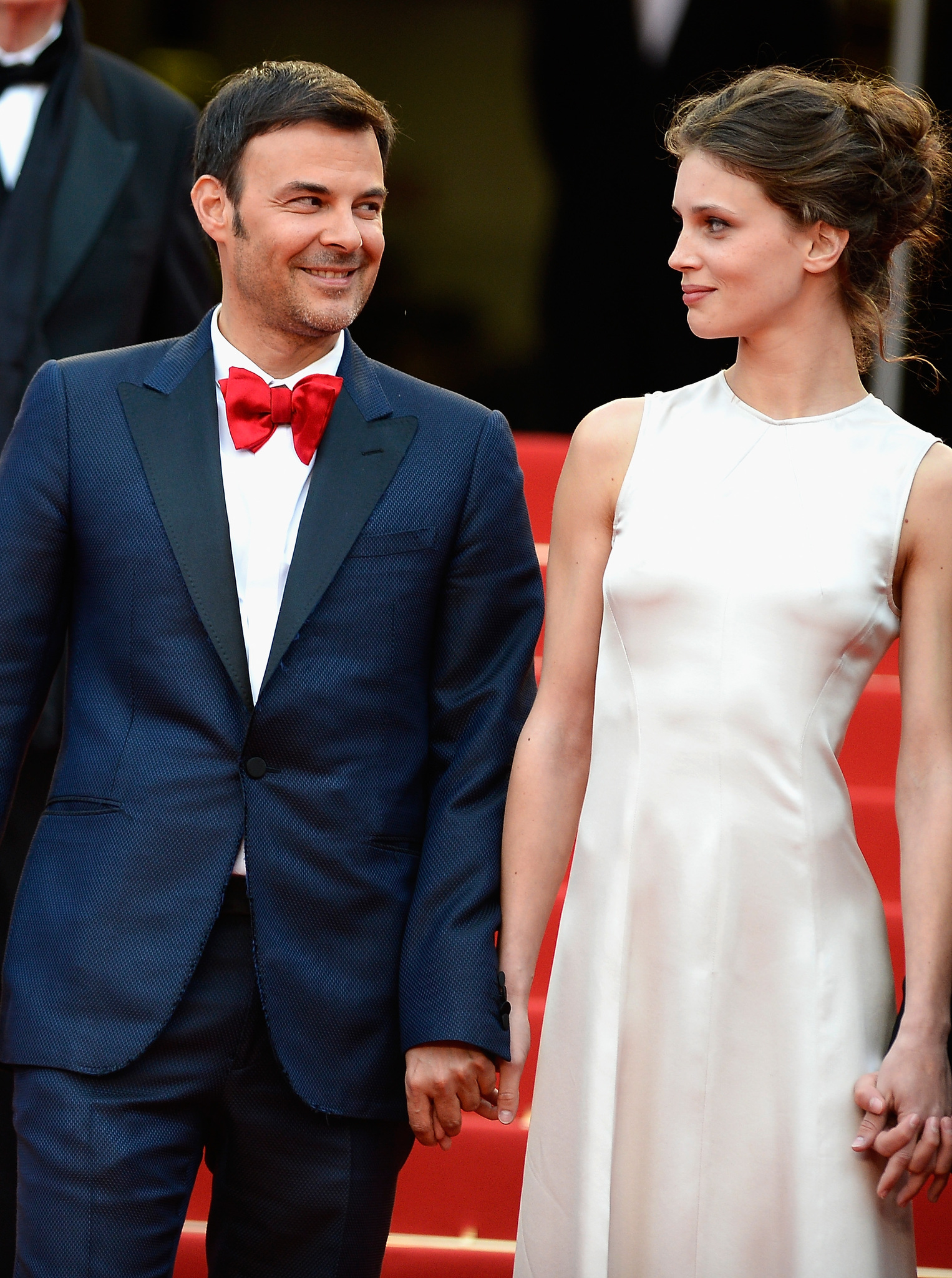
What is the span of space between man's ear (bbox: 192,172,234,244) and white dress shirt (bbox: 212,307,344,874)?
0.18m

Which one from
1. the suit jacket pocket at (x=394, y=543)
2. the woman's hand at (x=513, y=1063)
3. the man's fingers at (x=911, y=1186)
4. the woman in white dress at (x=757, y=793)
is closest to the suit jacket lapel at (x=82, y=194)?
the suit jacket pocket at (x=394, y=543)

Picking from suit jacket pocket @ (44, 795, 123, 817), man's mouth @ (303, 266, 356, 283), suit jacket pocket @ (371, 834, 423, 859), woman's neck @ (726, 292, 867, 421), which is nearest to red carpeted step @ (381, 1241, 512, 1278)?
suit jacket pocket @ (371, 834, 423, 859)

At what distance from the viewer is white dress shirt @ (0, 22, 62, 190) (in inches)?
131

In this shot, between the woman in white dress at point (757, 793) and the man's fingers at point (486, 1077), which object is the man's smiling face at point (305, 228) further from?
the man's fingers at point (486, 1077)

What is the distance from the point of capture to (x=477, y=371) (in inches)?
276

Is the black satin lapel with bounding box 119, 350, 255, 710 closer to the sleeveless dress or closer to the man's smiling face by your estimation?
the man's smiling face

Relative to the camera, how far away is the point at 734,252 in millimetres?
2322

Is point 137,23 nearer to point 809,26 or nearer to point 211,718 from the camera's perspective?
point 809,26

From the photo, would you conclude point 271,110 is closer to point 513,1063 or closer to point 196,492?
point 196,492

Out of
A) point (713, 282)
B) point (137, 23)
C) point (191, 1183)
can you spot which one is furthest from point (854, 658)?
point (137, 23)

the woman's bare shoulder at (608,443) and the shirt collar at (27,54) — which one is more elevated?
the shirt collar at (27,54)

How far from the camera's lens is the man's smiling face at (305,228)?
240 centimetres

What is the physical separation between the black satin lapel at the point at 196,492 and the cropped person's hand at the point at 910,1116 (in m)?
0.91

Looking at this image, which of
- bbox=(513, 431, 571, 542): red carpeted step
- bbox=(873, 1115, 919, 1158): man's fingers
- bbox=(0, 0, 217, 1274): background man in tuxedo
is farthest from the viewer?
bbox=(513, 431, 571, 542): red carpeted step
